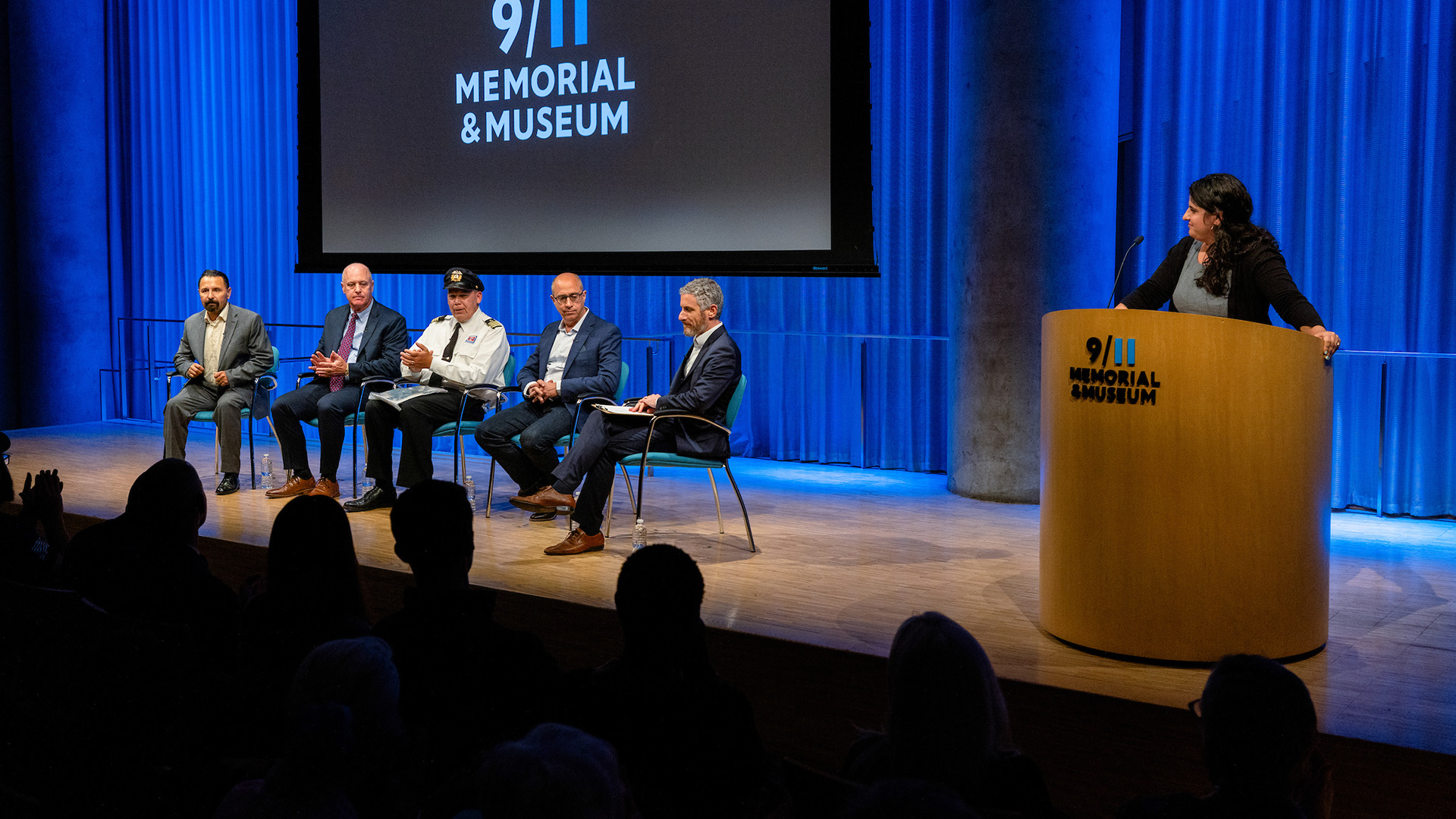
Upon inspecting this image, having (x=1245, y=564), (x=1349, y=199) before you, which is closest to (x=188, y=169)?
(x=1349, y=199)

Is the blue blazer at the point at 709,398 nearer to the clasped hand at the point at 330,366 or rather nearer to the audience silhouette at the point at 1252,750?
the clasped hand at the point at 330,366

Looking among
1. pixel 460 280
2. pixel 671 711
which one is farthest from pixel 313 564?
pixel 460 280

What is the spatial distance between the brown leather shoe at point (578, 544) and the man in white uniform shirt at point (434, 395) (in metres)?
1.10

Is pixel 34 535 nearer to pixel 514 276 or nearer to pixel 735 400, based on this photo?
pixel 735 400

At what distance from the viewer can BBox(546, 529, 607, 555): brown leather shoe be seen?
460cm

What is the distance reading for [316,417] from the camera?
5.93m

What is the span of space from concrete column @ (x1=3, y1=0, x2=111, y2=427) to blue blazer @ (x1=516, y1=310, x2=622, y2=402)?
20.0 ft

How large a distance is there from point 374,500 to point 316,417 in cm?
66

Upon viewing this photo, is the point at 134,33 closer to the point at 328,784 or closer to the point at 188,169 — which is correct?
the point at 188,169

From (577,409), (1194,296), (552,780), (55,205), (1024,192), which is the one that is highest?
(55,205)

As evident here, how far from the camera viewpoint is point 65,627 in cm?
202

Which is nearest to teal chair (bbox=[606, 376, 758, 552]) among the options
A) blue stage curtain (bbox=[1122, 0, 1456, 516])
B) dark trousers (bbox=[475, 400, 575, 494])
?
dark trousers (bbox=[475, 400, 575, 494])

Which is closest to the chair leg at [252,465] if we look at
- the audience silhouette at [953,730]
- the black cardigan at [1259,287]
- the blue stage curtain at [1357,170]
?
the black cardigan at [1259,287]

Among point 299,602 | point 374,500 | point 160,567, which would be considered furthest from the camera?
point 374,500
